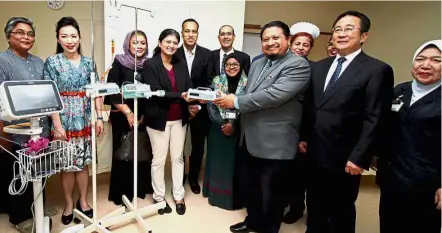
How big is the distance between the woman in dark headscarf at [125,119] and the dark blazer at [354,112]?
144cm

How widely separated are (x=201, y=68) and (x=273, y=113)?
1145 mm

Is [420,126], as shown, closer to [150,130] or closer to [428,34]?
[150,130]

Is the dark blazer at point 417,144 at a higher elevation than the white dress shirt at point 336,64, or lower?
lower

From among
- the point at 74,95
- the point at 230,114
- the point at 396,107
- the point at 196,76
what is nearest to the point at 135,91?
the point at 74,95

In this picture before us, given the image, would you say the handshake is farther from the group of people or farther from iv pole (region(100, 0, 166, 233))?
iv pole (region(100, 0, 166, 233))

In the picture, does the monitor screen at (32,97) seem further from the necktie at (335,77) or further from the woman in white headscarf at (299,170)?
the woman in white headscarf at (299,170)

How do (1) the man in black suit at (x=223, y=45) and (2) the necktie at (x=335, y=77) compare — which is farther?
(1) the man in black suit at (x=223, y=45)

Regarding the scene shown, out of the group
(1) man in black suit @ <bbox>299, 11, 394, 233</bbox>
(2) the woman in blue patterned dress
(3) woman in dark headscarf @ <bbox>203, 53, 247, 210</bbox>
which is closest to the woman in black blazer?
(3) woman in dark headscarf @ <bbox>203, 53, 247, 210</bbox>

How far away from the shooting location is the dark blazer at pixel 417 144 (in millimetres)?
1415

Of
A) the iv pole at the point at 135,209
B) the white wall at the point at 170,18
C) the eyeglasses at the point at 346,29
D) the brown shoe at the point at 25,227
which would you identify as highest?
the white wall at the point at 170,18

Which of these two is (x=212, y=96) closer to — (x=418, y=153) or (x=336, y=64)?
(x=336, y=64)

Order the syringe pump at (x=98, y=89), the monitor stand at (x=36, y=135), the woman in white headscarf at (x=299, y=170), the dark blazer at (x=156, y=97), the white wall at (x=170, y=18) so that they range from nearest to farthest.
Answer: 1. the monitor stand at (x=36, y=135)
2. the syringe pump at (x=98, y=89)
3. the dark blazer at (x=156, y=97)
4. the woman in white headscarf at (x=299, y=170)
5. the white wall at (x=170, y=18)

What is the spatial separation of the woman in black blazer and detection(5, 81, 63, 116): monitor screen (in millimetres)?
728

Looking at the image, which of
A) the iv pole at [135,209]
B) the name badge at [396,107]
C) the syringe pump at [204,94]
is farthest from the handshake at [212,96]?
the name badge at [396,107]
